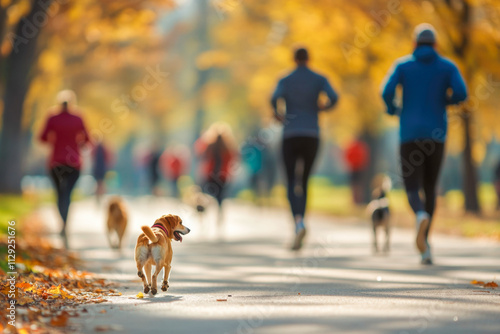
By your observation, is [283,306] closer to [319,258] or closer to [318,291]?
[318,291]

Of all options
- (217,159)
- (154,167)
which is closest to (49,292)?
(217,159)

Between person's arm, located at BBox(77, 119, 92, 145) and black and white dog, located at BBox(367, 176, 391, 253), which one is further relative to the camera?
person's arm, located at BBox(77, 119, 92, 145)

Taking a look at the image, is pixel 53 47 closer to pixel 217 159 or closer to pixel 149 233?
pixel 217 159

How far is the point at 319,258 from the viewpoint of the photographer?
10820 mm

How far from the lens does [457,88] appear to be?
9508 millimetres

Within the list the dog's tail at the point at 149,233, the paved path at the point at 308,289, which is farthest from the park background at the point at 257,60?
the dog's tail at the point at 149,233

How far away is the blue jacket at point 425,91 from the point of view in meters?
9.49

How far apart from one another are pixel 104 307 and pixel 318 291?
1.69 meters

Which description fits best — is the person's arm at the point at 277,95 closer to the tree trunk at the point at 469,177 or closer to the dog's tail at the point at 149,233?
the dog's tail at the point at 149,233

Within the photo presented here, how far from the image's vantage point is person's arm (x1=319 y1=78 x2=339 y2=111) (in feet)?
37.7

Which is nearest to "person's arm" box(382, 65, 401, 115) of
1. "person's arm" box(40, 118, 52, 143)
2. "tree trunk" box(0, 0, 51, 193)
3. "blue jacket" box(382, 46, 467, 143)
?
"blue jacket" box(382, 46, 467, 143)

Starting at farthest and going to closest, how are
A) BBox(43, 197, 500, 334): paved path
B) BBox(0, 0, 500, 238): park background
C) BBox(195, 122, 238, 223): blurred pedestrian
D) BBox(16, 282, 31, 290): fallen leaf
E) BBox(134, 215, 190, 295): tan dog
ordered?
BBox(0, 0, 500, 238): park background < BBox(195, 122, 238, 223): blurred pedestrian < BBox(16, 282, 31, 290): fallen leaf < BBox(134, 215, 190, 295): tan dog < BBox(43, 197, 500, 334): paved path

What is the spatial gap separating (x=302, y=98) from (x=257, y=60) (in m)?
20.5

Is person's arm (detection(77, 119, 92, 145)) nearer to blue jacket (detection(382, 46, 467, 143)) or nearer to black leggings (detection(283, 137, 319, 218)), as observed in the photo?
black leggings (detection(283, 137, 319, 218))
